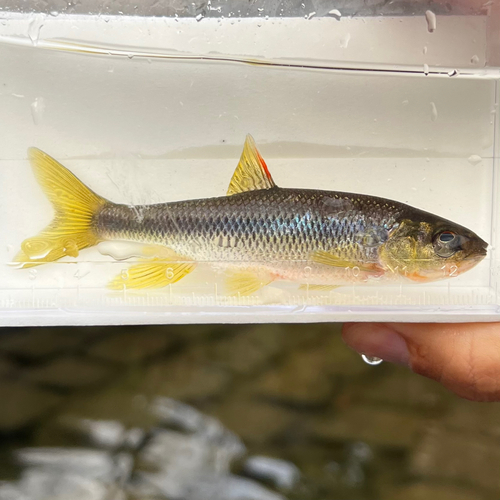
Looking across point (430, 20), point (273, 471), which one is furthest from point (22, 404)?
point (430, 20)

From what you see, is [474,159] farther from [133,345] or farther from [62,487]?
[62,487]

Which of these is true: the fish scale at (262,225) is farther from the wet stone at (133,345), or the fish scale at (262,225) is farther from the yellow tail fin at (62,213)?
the wet stone at (133,345)

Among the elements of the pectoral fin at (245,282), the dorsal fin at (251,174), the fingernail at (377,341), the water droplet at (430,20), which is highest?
the water droplet at (430,20)

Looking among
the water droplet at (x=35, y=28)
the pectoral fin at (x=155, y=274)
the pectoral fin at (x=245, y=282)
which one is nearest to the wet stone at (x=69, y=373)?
the pectoral fin at (x=155, y=274)

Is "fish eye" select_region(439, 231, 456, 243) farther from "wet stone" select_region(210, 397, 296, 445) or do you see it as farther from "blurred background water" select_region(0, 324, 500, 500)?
"wet stone" select_region(210, 397, 296, 445)

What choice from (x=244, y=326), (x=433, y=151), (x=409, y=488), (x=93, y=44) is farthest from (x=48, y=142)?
(x=409, y=488)

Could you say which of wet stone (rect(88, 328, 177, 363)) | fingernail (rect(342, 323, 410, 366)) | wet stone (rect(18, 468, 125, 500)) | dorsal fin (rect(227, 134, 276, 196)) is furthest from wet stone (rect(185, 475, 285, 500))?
dorsal fin (rect(227, 134, 276, 196))
